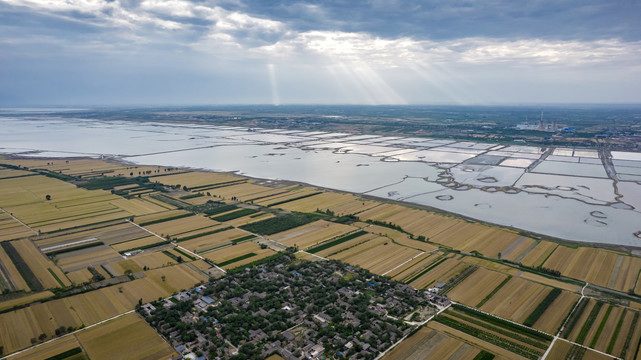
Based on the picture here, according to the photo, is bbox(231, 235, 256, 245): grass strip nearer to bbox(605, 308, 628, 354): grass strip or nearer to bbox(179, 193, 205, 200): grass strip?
bbox(179, 193, 205, 200): grass strip

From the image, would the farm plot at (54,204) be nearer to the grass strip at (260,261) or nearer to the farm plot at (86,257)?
the farm plot at (86,257)

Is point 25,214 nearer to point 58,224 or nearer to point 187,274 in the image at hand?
point 58,224

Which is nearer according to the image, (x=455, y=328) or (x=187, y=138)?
(x=455, y=328)

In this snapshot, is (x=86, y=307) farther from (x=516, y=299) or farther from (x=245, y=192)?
(x=245, y=192)

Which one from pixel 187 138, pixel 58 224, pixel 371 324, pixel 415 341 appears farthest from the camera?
pixel 187 138

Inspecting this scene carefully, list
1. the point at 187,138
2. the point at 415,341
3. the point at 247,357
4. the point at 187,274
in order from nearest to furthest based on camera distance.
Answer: the point at 247,357 → the point at 415,341 → the point at 187,274 → the point at 187,138

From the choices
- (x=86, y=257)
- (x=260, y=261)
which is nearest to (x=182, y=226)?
(x=86, y=257)

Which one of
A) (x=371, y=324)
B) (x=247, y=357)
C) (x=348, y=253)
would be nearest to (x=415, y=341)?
(x=371, y=324)
